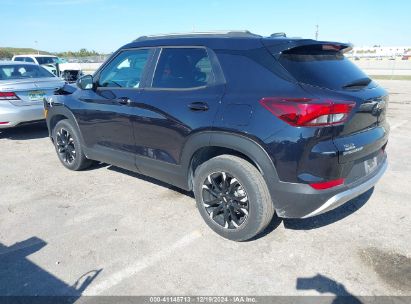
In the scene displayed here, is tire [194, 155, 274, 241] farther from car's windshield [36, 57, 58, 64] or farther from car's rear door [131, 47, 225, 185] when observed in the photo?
car's windshield [36, 57, 58, 64]

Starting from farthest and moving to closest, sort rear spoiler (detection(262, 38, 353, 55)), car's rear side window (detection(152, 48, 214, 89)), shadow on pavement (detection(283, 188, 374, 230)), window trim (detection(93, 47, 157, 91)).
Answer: window trim (detection(93, 47, 157, 91))
shadow on pavement (detection(283, 188, 374, 230))
car's rear side window (detection(152, 48, 214, 89))
rear spoiler (detection(262, 38, 353, 55))

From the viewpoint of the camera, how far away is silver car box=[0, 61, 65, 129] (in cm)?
682

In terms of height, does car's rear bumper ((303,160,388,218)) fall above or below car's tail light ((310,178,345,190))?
below

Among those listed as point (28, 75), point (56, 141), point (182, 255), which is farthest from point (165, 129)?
point (28, 75)

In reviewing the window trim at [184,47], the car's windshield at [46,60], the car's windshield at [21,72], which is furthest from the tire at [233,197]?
the car's windshield at [46,60]

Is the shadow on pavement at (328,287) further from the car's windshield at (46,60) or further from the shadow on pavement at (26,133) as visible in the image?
the car's windshield at (46,60)

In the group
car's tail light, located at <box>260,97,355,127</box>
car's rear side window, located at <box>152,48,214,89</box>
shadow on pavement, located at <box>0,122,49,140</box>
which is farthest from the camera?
shadow on pavement, located at <box>0,122,49,140</box>

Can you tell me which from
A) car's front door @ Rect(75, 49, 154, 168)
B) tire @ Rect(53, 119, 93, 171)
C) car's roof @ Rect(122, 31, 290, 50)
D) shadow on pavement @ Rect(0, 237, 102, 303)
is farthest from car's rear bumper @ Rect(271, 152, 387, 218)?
tire @ Rect(53, 119, 93, 171)

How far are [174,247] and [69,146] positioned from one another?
9.23ft

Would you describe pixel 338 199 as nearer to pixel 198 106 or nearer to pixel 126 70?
pixel 198 106

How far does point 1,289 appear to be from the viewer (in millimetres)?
2748

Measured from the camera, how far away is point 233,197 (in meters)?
3.26

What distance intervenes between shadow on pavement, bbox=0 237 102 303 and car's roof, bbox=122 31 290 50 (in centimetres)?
224

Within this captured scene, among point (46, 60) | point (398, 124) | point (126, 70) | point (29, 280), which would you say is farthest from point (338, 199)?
point (46, 60)
